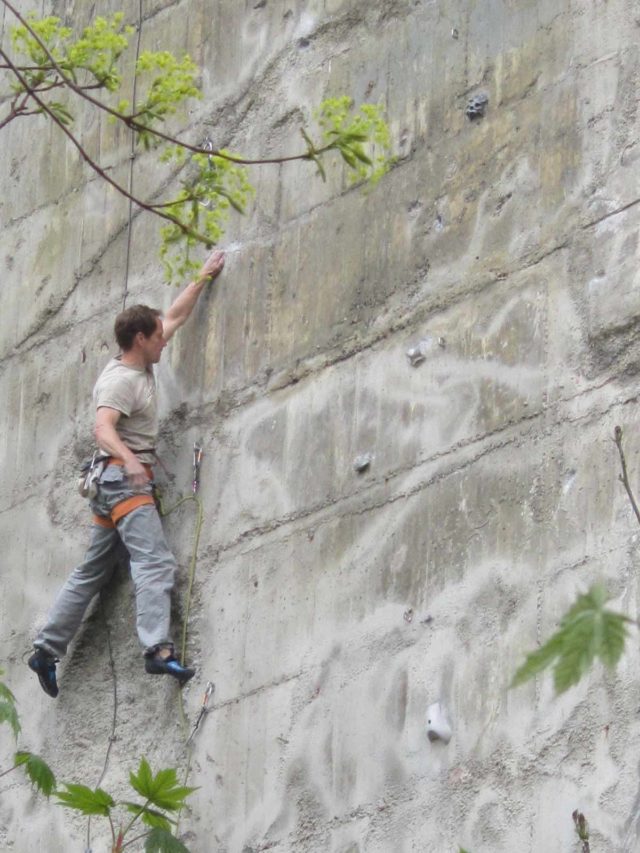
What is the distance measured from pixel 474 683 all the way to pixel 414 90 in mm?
2396

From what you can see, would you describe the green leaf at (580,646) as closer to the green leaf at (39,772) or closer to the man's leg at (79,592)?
the green leaf at (39,772)

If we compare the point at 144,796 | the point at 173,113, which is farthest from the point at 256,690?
the point at 173,113

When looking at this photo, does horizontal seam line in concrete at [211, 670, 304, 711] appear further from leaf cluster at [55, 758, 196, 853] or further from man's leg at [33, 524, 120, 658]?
man's leg at [33, 524, 120, 658]

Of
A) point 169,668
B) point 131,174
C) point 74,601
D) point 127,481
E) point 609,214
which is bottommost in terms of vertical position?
point 169,668

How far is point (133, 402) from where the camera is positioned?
9219mm

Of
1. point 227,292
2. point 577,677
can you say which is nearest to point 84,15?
point 227,292

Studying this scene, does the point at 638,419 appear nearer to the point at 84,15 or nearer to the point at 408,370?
the point at 408,370

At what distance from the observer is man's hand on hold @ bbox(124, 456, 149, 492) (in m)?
8.99

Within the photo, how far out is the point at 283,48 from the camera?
30.8 feet

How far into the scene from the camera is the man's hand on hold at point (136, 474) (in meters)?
8.99

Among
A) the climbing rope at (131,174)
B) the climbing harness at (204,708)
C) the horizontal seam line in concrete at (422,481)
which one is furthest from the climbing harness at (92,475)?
the climbing harness at (204,708)

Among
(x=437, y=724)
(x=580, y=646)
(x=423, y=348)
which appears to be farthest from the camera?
(x=423, y=348)

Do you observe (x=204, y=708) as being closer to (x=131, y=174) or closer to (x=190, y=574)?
(x=190, y=574)

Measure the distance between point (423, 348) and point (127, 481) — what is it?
4.94 feet
